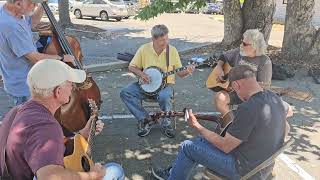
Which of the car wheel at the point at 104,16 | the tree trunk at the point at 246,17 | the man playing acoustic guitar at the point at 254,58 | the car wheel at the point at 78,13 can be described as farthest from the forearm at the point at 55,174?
the car wheel at the point at 78,13

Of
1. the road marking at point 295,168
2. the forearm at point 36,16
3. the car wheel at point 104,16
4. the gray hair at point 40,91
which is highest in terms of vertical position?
the forearm at point 36,16

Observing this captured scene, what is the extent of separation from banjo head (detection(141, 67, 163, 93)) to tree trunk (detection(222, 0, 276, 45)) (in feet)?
16.9

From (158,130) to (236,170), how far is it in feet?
7.51

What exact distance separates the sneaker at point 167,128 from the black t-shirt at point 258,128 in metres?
2.06

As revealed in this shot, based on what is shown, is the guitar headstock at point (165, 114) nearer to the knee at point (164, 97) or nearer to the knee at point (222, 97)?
the knee at point (164, 97)

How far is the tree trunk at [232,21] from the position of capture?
33.3 feet

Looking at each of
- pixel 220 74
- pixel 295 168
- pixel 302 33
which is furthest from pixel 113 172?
pixel 302 33

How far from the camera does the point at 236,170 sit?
337 cm

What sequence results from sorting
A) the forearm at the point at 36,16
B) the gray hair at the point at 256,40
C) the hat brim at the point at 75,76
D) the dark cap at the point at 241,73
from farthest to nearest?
the gray hair at the point at 256,40
the forearm at the point at 36,16
the dark cap at the point at 241,73
the hat brim at the point at 75,76

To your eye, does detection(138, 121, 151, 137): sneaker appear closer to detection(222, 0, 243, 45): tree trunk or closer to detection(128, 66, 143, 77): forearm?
detection(128, 66, 143, 77): forearm

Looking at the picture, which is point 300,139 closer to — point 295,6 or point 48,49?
point 48,49

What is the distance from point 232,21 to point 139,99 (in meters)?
5.48

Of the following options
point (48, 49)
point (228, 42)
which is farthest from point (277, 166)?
point (228, 42)

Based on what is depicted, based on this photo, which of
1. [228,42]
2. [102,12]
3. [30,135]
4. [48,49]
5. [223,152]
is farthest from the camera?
[102,12]
